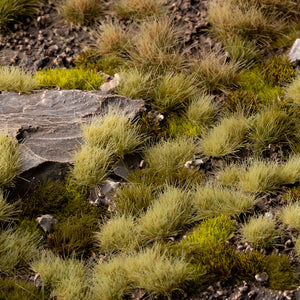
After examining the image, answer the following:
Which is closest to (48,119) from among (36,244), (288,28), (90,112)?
(90,112)

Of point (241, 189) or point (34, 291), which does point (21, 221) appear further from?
point (241, 189)

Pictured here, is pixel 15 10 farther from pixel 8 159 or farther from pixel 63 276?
pixel 63 276

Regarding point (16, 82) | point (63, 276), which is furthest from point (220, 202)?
point (16, 82)

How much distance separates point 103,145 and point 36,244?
4.98 ft

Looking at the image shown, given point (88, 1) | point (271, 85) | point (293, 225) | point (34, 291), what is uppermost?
point (88, 1)

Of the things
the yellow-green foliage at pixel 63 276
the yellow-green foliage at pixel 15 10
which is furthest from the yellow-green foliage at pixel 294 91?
the yellow-green foliage at pixel 15 10

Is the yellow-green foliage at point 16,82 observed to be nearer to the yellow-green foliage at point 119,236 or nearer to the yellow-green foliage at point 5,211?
the yellow-green foliage at point 5,211

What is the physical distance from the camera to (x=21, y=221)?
230 inches

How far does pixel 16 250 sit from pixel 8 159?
1189 millimetres

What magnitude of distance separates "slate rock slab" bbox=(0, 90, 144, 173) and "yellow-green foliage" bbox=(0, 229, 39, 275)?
914 millimetres

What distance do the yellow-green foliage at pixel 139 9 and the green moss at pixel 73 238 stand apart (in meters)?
4.05

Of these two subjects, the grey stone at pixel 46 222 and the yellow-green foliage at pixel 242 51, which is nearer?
the grey stone at pixel 46 222

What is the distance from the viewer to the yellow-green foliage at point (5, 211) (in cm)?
575

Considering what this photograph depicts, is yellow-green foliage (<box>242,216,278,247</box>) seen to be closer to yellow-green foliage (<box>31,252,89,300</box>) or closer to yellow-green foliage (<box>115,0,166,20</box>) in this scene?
yellow-green foliage (<box>31,252,89,300</box>)
